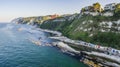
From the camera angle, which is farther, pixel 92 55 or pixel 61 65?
pixel 92 55

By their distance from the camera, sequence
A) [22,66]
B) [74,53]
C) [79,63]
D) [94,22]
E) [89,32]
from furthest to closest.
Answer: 1. [94,22]
2. [89,32]
3. [74,53]
4. [79,63]
5. [22,66]

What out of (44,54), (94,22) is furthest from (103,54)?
(94,22)

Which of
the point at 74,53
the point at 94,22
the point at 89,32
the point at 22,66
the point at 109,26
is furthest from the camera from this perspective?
the point at 94,22

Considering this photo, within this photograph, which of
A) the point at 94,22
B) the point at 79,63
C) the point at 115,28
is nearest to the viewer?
the point at 79,63

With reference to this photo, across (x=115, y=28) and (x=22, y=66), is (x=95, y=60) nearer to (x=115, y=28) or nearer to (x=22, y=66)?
(x=22, y=66)

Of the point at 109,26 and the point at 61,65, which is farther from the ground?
the point at 109,26

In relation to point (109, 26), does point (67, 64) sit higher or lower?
lower

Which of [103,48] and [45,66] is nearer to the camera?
[45,66]

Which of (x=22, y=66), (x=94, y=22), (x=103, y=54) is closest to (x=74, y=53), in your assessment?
(x=103, y=54)

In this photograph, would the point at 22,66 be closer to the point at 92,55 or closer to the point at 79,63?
the point at 79,63
